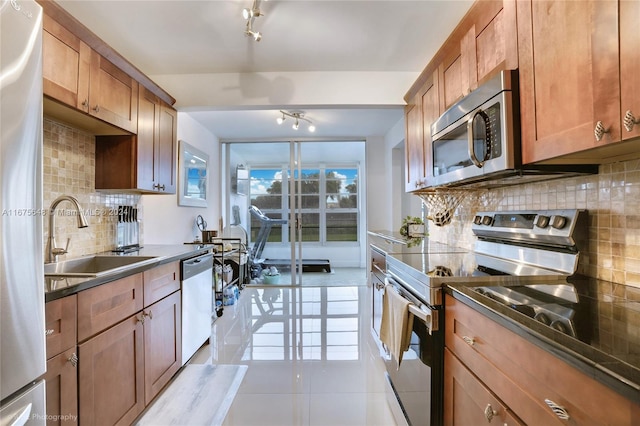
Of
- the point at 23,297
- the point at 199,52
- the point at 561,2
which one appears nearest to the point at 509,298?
the point at 561,2

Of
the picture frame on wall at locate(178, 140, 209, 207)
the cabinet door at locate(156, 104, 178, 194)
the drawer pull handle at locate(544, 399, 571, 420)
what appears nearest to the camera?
the drawer pull handle at locate(544, 399, 571, 420)

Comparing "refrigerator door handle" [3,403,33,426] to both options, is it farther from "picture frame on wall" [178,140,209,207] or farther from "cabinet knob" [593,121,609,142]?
"picture frame on wall" [178,140,209,207]

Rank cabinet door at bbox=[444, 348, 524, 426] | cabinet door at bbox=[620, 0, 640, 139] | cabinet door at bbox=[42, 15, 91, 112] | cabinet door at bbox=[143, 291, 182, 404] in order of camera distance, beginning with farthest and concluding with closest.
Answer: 1. cabinet door at bbox=[143, 291, 182, 404]
2. cabinet door at bbox=[42, 15, 91, 112]
3. cabinet door at bbox=[444, 348, 524, 426]
4. cabinet door at bbox=[620, 0, 640, 139]

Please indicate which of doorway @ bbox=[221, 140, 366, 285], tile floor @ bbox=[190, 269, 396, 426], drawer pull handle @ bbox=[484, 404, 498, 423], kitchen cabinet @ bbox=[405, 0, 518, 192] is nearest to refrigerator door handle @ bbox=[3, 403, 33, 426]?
tile floor @ bbox=[190, 269, 396, 426]

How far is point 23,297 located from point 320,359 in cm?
205

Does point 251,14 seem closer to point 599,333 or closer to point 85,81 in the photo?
point 85,81

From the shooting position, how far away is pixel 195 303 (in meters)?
2.34

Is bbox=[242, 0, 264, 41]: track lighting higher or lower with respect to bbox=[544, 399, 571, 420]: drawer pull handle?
higher

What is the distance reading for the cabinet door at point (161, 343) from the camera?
5.53ft

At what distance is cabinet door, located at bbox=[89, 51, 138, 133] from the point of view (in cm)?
174

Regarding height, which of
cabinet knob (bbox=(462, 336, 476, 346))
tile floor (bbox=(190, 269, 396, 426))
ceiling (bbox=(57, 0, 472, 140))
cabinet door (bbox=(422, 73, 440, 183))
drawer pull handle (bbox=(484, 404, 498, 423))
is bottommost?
tile floor (bbox=(190, 269, 396, 426))

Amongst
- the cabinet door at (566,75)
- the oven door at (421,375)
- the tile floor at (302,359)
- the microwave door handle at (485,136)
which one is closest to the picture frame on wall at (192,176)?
the tile floor at (302,359)

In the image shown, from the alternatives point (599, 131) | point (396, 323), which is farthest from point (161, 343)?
point (599, 131)

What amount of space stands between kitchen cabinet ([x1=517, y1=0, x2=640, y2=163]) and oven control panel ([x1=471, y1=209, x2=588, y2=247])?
269 millimetres
